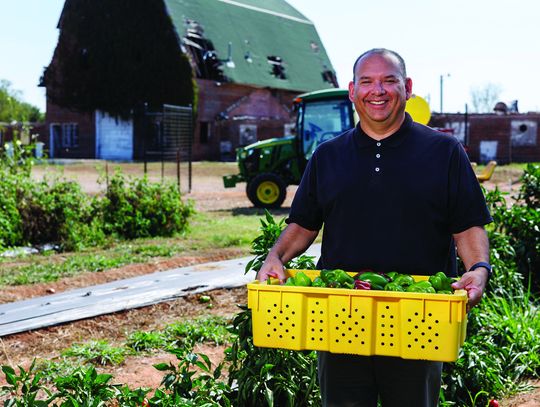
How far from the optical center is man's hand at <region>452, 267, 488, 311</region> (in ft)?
8.01

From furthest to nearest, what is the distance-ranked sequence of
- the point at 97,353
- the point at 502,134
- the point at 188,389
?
the point at 502,134 → the point at 97,353 → the point at 188,389

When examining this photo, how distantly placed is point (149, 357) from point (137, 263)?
12.7ft

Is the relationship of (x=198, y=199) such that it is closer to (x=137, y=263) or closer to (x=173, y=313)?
(x=137, y=263)

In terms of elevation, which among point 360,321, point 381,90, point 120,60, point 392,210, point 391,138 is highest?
point 120,60

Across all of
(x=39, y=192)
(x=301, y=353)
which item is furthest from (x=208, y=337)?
(x=39, y=192)

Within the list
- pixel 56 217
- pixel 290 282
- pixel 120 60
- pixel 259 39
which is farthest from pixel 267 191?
pixel 259 39

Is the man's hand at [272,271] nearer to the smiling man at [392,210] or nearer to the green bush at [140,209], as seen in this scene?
the smiling man at [392,210]

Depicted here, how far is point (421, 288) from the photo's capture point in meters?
2.34

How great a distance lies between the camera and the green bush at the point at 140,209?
10.8 metres

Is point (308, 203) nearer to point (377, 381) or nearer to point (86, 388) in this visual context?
point (377, 381)

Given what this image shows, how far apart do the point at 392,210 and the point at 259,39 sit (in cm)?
4312

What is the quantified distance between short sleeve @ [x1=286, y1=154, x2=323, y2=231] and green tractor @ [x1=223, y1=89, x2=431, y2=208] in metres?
12.5

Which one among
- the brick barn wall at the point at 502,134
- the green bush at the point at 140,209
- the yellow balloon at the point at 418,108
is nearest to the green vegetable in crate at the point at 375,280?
the yellow balloon at the point at 418,108

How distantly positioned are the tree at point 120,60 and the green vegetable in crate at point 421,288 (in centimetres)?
3549
